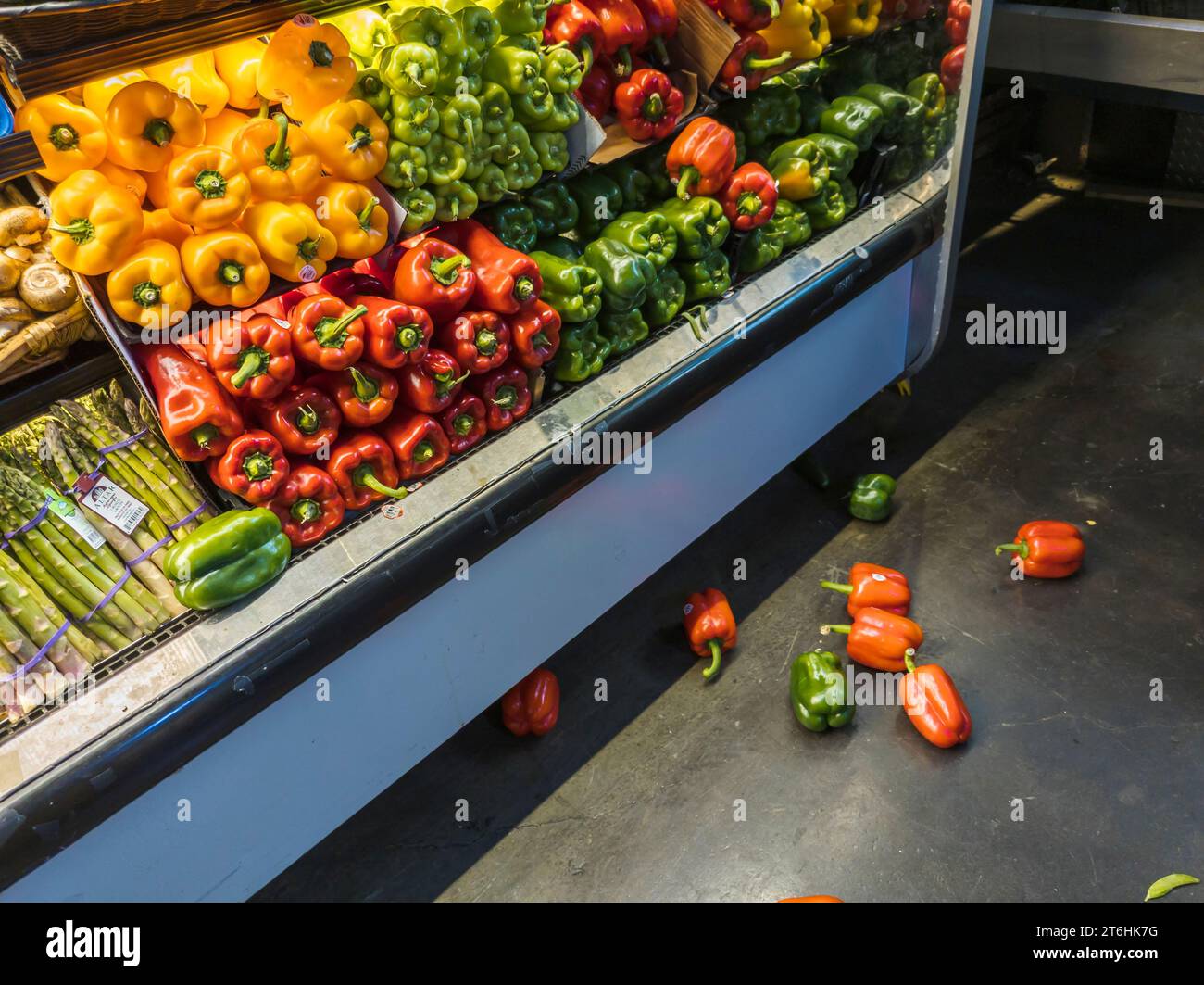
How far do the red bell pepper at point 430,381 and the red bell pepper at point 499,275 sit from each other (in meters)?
0.20

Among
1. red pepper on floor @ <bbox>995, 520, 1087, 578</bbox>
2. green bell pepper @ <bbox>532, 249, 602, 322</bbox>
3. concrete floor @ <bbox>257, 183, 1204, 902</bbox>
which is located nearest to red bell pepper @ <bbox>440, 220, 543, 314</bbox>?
green bell pepper @ <bbox>532, 249, 602, 322</bbox>

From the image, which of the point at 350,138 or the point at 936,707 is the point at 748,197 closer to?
the point at 350,138

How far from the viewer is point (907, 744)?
10.5 ft

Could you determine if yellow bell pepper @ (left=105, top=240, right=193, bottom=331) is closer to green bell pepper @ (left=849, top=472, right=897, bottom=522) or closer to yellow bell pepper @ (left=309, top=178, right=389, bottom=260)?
yellow bell pepper @ (left=309, top=178, right=389, bottom=260)

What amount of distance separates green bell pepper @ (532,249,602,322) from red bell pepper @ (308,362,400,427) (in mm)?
603

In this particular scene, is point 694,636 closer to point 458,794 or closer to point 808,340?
point 458,794

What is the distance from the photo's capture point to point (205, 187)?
2.30m

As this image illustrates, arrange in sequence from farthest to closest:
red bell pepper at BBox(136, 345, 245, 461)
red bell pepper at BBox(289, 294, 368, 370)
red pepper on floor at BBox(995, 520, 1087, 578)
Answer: red pepper on floor at BBox(995, 520, 1087, 578) < red bell pepper at BBox(289, 294, 368, 370) < red bell pepper at BBox(136, 345, 245, 461)

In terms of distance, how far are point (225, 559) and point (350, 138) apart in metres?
1.06

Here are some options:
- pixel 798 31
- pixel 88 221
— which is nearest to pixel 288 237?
pixel 88 221

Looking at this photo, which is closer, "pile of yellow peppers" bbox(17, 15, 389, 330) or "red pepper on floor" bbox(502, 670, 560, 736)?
"pile of yellow peppers" bbox(17, 15, 389, 330)

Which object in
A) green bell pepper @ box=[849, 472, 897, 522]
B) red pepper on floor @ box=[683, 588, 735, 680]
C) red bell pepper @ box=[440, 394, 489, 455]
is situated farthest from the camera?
green bell pepper @ box=[849, 472, 897, 522]

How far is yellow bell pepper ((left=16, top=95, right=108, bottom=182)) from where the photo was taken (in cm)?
220

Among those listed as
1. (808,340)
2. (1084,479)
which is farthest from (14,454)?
(1084,479)
